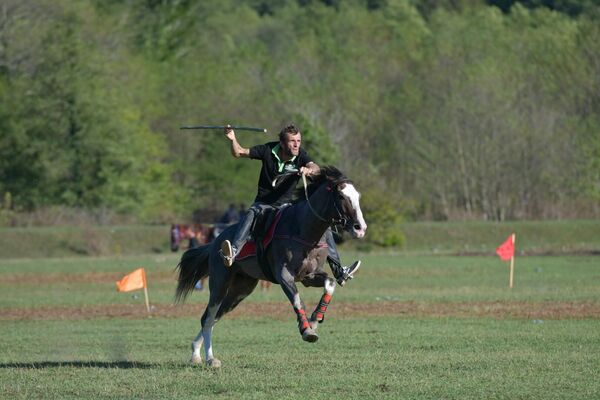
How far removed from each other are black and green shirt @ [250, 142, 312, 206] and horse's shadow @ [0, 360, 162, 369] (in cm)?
278

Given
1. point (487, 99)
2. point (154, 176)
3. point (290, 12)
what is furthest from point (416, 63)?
point (290, 12)

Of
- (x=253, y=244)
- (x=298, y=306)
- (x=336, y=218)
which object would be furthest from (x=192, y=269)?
(x=336, y=218)

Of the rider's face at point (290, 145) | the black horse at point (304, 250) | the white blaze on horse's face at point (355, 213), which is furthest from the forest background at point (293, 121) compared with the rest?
the white blaze on horse's face at point (355, 213)

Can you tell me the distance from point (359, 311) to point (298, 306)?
11.6 meters

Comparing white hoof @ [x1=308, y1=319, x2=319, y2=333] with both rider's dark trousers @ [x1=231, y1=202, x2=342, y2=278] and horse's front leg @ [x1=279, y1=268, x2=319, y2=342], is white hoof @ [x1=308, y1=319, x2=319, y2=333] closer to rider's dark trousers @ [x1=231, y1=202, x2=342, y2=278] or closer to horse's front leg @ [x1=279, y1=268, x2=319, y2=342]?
horse's front leg @ [x1=279, y1=268, x2=319, y2=342]

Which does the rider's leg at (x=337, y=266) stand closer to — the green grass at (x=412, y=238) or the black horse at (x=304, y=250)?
the black horse at (x=304, y=250)

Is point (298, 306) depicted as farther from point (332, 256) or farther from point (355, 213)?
point (355, 213)

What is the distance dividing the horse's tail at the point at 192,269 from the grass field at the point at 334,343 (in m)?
1.02

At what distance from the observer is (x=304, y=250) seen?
15273 millimetres

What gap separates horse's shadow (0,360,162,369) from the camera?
1581 centimetres

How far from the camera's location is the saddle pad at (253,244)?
1564 cm

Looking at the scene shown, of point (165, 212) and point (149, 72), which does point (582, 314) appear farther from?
point (149, 72)

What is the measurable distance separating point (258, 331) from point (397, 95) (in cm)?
6953

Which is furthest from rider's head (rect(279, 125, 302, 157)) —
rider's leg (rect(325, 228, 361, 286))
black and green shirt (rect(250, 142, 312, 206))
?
rider's leg (rect(325, 228, 361, 286))
